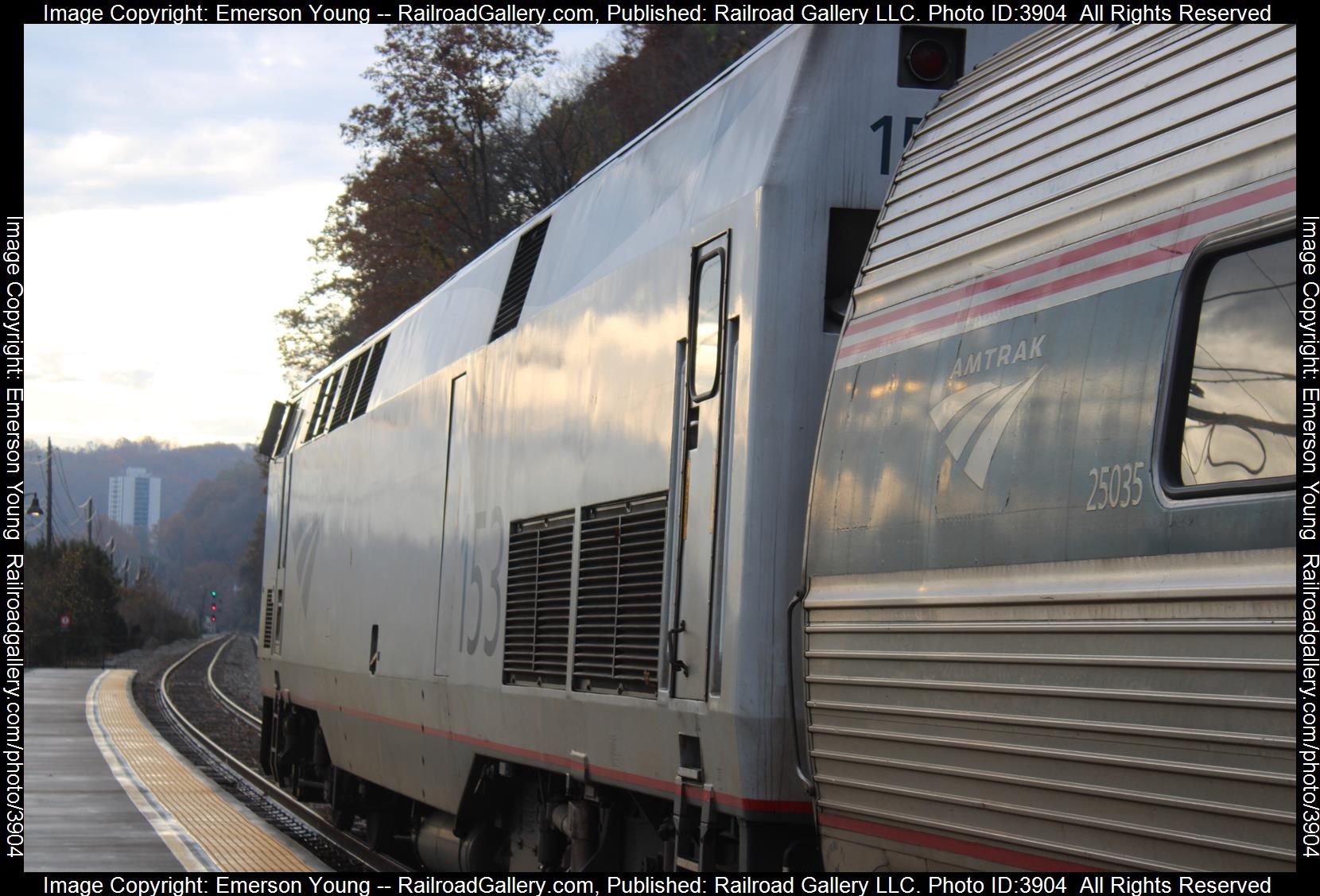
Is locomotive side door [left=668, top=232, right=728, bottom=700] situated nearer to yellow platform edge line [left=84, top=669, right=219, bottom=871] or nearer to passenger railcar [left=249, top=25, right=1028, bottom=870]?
passenger railcar [left=249, top=25, right=1028, bottom=870]

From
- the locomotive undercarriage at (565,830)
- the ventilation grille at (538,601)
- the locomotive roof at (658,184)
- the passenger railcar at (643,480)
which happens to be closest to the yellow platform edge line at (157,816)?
the locomotive undercarriage at (565,830)

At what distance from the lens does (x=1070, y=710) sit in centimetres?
362

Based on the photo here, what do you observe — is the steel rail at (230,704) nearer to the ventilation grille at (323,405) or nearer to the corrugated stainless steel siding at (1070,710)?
the ventilation grille at (323,405)

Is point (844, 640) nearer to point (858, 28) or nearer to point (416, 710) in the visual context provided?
point (858, 28)

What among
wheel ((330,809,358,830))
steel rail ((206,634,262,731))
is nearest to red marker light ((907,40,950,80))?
wheel ((330,809,358,830))

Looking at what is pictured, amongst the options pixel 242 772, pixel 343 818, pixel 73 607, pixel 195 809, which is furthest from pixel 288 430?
pixel 73 607

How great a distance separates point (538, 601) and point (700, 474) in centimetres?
193

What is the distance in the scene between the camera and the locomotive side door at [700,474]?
208 inches

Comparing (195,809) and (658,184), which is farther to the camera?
(195,809)

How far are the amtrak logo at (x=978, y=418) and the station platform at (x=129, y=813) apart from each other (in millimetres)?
8513

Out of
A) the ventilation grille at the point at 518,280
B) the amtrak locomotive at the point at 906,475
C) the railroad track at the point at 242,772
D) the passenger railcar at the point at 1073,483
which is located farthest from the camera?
the railroad track at the point at 242,772

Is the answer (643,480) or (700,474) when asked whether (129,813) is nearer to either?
(643,480)

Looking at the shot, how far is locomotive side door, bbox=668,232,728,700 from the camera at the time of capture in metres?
5.28

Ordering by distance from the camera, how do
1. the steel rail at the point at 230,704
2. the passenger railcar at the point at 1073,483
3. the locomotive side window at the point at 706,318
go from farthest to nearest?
1. the steel rail at the point at 230,704
2. the locomotive side window at the point at 706,318
3. the passenger railcar at the point at 1073,483
